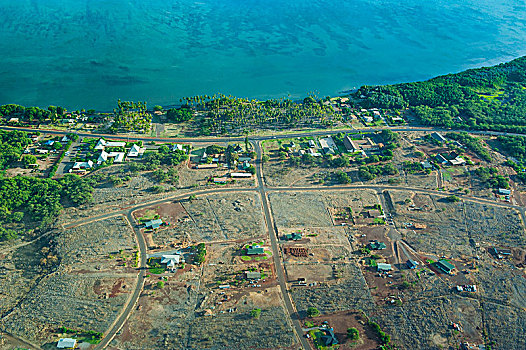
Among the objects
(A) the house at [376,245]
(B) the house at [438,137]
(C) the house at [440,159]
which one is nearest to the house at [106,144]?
(A) the house at [376,245]

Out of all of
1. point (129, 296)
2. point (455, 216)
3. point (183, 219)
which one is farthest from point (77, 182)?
Answer: point (455, 216)

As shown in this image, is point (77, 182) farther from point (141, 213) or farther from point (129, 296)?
point (129, 296)

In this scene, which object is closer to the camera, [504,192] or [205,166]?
[504,192]

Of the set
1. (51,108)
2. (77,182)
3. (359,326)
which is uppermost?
(51,108)

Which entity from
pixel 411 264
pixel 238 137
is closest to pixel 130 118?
pixel 238 137

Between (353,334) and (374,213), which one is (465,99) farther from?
(353,334)
